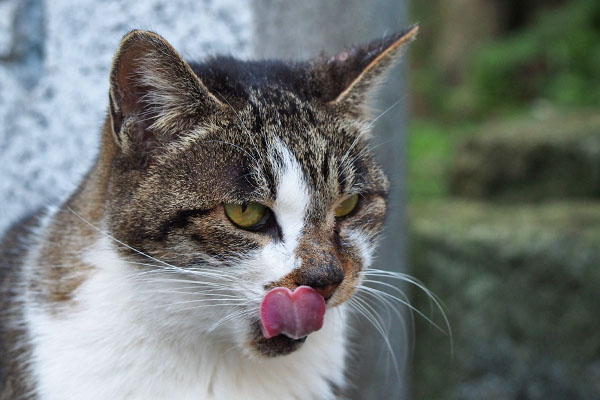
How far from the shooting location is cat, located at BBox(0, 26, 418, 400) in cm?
175

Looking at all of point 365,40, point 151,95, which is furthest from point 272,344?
point 365,40

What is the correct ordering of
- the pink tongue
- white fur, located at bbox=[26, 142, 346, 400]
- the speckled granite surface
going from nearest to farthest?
the pink tongue
white fur, located at bbox=[26, 142, 346, 400]
the speckled granite surface

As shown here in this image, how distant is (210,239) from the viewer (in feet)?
5.77

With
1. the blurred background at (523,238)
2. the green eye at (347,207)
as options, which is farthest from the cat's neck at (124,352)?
the blurred background at (523,238)

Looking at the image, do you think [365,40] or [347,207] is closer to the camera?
[347,207]

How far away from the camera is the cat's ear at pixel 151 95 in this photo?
1741 millimetres

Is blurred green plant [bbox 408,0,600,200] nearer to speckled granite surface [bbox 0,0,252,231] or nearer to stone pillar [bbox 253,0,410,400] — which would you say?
stone pillar [bbox 253,0,410,400]

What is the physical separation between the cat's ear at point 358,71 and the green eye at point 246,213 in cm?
47

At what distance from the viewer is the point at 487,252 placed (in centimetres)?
406

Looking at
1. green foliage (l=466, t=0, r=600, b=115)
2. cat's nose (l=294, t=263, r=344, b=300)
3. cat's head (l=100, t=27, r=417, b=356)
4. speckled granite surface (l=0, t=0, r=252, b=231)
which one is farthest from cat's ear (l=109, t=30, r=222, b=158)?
green foliage (l=466, t=0, r=600, b=115)

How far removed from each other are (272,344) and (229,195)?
0.42 meters

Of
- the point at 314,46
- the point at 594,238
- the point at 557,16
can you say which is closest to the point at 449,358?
the point at 594,238

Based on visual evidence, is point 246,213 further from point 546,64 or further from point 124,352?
point 546,64

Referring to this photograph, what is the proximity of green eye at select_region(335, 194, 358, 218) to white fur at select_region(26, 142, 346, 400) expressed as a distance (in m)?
0.18
